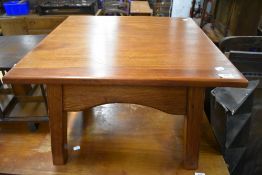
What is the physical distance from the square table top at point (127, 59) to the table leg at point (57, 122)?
0.08 meters

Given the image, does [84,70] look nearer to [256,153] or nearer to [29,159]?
[29,159]

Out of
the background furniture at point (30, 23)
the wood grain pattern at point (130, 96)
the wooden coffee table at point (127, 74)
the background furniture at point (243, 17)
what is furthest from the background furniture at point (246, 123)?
the background furniture at point (30, 23)

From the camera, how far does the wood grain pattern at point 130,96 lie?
2.35ft

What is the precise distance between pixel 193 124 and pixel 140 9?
266 centimetres

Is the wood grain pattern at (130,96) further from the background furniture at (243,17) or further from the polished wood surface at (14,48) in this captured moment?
the background furniture at (243,17)

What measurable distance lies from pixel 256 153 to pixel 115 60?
866 millimetres

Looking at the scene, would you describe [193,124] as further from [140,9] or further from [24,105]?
[140,9]

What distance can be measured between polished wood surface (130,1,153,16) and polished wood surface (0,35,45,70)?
183 cm

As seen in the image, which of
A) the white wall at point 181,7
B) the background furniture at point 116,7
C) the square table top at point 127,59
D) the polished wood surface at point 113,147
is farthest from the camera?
the white wall at point 181,7

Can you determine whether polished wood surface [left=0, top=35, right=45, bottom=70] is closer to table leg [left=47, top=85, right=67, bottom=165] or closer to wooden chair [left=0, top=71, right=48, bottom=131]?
wooden chair [left=0, top=71, right=48, bottom=131]

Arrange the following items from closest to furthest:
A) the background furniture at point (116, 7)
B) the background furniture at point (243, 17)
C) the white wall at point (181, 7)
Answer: the background furniture at point (243, 17), the background furniture at point (116, 7), the white wall at point (181, 7)

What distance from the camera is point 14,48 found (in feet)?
4.11

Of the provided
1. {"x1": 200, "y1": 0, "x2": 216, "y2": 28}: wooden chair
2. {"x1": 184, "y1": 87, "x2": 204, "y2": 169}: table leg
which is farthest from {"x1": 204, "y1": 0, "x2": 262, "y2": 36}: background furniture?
{"x1": 184, "y1": 87, "x2": 204, "y2": 169}: table leg

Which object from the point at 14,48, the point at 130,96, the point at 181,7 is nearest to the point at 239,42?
the point at 130,96
